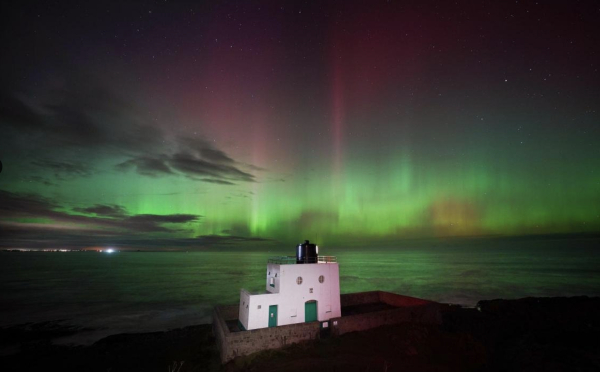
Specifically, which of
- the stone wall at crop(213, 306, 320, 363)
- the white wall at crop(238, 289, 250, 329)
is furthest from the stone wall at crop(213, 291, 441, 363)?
the white wall at crop(238, 289, 250, 329)

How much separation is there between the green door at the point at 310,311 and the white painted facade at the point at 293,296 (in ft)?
0.44

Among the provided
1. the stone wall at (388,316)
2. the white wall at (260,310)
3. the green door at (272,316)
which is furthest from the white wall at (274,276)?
the stone wall at (388,316)

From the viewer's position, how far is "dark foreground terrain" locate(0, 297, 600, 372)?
46.1 ft

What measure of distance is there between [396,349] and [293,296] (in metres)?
5.95

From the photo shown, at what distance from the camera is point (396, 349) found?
15.1m

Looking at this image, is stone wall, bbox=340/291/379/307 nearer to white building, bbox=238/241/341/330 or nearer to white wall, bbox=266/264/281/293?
white building, bbox=238/241/341/330

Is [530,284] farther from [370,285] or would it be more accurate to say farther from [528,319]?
[528,319]

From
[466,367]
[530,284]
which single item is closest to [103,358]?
[466,367]

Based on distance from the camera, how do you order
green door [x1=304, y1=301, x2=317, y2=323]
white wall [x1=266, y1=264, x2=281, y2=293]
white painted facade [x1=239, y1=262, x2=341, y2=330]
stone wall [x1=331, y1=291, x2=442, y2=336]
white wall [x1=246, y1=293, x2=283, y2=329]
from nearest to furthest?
white wall [x1=246, y1=293, x2=283, y2=329], white painted facade [x1=239, y1=262, x2=341, y2=330], white wall [x1=266, y1=264, x2=281, y2=293], green door [x1=304, y1=301, x2=317, y2=323], stone wall [x1=331, y1=291, x2=442, y2=336]

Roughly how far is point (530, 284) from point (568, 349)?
1857 inches

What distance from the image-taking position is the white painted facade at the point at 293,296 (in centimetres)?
1614

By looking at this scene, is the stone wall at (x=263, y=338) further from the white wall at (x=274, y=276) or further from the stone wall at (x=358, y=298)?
the stone wall at (x=358, y=298)

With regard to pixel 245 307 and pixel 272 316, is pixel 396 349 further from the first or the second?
pixel 245 307

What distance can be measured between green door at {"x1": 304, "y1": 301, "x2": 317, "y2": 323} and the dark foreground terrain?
144 cm
